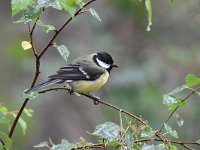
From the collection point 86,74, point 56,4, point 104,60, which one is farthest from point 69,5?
point 104,60

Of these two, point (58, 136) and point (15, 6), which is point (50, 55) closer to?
point (58, 136)

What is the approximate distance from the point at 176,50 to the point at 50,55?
6.82 feet

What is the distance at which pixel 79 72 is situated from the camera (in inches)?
180

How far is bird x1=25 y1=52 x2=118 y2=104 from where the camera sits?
4.27m

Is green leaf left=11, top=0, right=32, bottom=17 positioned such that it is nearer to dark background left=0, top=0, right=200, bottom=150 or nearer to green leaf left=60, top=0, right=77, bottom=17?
green leaf left=60, top=0, right=77, bottom=17

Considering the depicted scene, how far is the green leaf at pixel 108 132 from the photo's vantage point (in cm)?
225

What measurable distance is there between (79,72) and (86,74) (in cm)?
10

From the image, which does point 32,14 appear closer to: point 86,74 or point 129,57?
point 86,74

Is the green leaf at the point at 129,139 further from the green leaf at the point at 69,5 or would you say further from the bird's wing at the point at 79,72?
the bird's wing at the point at 79,72

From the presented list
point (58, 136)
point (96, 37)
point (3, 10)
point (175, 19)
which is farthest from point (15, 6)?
point (3, 10)

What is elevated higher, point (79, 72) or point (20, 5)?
point (20, 5)

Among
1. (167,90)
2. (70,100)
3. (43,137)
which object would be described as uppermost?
(167,90)

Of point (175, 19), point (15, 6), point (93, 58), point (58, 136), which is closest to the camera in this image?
point (15, 6)

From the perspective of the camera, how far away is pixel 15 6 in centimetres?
230
